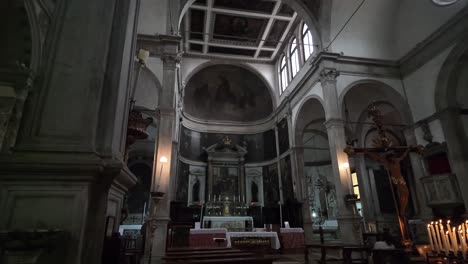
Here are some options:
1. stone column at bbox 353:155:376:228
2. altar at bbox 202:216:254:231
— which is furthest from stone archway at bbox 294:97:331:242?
altar at bbox 202:216:254:231

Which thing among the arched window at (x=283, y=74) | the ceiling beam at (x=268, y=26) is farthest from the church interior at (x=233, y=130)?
the arched window at (x=283, y=74)

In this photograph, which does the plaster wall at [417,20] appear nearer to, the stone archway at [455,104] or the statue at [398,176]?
the stone archway at [455,104]

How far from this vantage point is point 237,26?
15414 millimetres

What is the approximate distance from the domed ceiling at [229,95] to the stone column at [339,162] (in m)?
8.00

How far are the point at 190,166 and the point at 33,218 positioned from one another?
14.8 m

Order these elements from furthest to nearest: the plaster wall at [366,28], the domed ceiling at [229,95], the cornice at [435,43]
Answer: the domed ceiling at [229,95] → the plaster wall at [366,28] → the cornice at [435,43]

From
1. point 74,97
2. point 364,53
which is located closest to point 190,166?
point 364,53

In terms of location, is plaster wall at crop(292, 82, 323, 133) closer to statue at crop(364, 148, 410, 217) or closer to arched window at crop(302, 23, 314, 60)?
arched window at crop(302, 23, 314, 60)

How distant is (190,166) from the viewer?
16391mm

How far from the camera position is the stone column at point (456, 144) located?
7714mm

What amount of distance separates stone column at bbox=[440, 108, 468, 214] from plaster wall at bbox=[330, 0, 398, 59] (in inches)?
148

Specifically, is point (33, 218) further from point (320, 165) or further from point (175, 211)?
point (320, 165)

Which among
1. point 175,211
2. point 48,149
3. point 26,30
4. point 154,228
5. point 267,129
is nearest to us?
point 48,149

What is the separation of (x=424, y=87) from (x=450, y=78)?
1.03 meters
